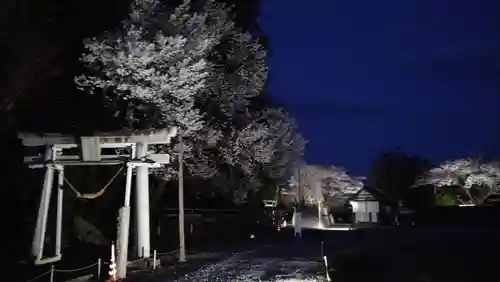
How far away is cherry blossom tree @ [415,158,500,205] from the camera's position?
60847 mm

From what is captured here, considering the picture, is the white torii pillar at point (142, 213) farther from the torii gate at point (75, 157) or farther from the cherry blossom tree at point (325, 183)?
the cherry blossom tree at point (325, 183)

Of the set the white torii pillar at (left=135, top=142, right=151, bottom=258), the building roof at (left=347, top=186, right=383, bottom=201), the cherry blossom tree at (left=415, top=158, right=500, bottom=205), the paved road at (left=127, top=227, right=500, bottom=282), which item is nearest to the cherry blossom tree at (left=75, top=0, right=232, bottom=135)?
the white torii pillar at (left=135, top=142, right=151, bottom=258)

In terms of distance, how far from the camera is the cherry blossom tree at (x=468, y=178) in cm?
6085

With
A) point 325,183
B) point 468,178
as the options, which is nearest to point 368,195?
point 468,178

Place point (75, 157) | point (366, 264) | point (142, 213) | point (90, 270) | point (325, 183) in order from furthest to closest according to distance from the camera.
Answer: point (325, 183), point (366, 264), point (142, 213), point (90, 270), point (75, 157)

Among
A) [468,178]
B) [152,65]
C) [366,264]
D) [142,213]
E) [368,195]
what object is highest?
[152,65]

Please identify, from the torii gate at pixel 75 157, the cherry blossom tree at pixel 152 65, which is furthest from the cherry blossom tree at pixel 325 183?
the torii gate at pixel 75 157

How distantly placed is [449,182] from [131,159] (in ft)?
174

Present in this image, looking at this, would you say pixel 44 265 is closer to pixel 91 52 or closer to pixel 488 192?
pixel 91 52

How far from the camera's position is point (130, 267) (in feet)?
62.6

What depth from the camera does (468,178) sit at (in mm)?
62406

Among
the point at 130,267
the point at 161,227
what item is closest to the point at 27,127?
the point at 130,267

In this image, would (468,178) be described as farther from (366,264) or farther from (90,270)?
(90,270)

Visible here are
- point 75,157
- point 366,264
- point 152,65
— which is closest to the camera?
point 75,157
